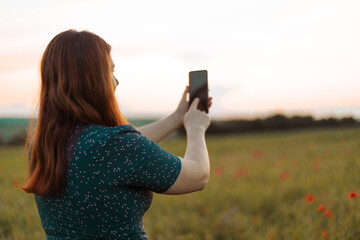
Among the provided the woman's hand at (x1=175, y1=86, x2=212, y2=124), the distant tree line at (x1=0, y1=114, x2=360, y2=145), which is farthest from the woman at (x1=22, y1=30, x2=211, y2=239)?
the distant tree line at (x1=0, y1=114, x2=360, y2=145)

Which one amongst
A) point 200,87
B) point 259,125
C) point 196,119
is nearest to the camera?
point 196,119

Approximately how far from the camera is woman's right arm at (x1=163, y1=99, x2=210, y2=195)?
1.45 metres

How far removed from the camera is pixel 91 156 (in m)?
1.37

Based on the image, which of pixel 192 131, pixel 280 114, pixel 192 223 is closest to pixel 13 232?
pixel 192 223

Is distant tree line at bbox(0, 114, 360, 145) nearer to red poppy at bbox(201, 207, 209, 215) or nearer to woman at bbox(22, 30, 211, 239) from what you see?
red poppy at bbox(201, 207, 209, 215)

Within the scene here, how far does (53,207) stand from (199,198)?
371cm

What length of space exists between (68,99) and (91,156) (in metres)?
0.26

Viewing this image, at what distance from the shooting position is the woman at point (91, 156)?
1363mm

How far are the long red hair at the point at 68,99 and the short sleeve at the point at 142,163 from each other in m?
0.15

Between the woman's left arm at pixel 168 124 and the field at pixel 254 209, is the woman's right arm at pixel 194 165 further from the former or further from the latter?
the field at pixel 254 209

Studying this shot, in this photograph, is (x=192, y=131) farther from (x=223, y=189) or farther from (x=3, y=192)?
(x=3, y=192)

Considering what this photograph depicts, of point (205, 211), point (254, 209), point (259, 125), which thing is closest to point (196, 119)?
point (205, 211)

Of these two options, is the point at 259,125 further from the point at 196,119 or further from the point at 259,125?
the point at 196,119

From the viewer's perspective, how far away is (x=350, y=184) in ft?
16.6
